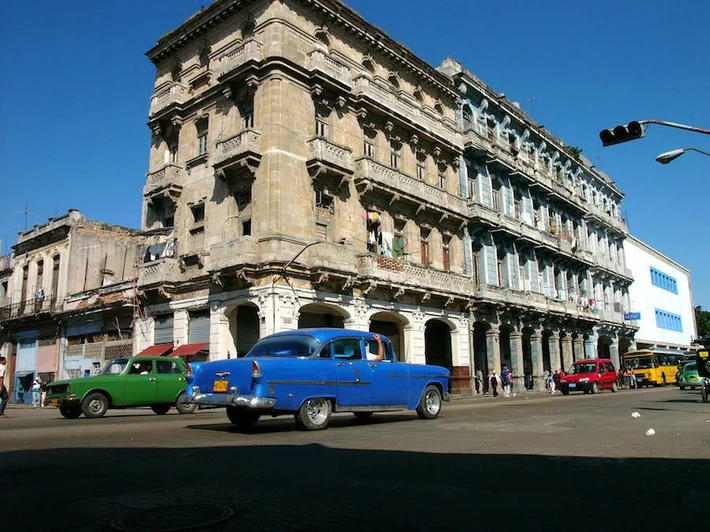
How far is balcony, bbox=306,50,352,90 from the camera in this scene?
83.5 feet

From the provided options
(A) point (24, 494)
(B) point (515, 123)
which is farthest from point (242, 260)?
(B) point (515, 123)

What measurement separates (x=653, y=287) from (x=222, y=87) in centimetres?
5463

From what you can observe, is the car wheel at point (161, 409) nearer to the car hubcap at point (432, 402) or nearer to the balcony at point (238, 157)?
the car hubcap at point (432, 402)


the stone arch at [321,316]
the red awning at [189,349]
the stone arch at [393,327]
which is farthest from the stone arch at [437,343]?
the red awning at [189,349]

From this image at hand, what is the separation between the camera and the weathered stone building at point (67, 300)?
29.5 meters

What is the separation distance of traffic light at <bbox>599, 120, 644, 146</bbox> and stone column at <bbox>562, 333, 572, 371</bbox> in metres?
32.8

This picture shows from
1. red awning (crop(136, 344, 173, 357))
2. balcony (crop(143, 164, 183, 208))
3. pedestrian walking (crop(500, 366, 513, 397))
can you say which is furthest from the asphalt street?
pedestrian walking (crop(500, 366, 513, 397))

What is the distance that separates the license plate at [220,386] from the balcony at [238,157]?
14951mm

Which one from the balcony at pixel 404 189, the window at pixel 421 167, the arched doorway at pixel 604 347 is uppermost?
the window at pixel 421 167

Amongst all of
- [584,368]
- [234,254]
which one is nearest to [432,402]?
[234,254]

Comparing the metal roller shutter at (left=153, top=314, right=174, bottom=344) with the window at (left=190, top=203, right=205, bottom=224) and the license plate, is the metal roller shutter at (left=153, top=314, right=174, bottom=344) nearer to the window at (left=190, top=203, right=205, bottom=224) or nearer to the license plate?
the window at (left=190, top=203, right=205, bottom=224)

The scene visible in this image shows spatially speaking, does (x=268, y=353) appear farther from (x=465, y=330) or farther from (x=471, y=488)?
(x=465, y=330)

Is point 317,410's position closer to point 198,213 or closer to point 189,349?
point 189,349

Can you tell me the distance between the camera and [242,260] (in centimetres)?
2234
